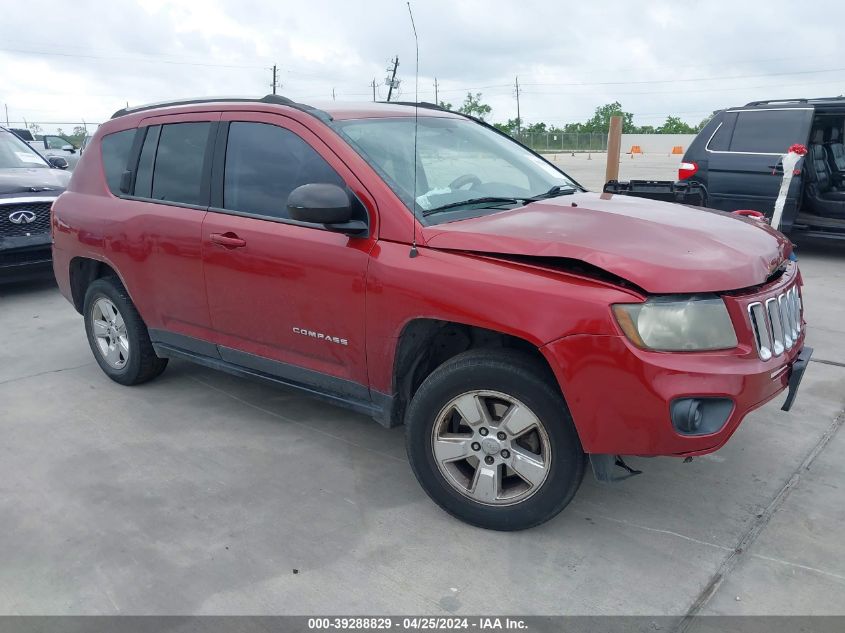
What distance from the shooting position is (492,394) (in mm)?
2867

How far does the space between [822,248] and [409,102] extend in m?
7.17

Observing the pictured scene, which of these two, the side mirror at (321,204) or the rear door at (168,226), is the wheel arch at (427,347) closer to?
the side mirror at (321,204)

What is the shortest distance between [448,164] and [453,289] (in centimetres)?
105

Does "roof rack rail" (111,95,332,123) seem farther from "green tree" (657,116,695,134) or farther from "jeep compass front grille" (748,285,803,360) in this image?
"green tree" (657,116,695,134)

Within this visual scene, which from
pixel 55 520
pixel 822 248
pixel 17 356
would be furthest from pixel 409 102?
pixel 822 248

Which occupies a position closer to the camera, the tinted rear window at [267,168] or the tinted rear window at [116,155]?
the tinted rear window at [267,168]

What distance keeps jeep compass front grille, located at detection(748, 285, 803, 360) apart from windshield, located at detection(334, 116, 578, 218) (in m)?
1.25

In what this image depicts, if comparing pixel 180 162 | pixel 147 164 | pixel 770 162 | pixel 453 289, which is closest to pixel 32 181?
pixel 147 164

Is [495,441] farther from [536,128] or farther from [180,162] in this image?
[536,128]

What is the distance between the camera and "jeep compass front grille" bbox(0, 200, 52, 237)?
7.03 meters

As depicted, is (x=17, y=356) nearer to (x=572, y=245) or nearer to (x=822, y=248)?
(x=572, y=245)

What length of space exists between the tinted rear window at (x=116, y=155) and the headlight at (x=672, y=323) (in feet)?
10.9

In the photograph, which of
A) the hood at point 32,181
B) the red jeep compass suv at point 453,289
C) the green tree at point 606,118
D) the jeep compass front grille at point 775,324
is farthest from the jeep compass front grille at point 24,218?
the green tree at point 606,118

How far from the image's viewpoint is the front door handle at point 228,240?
3643mm
